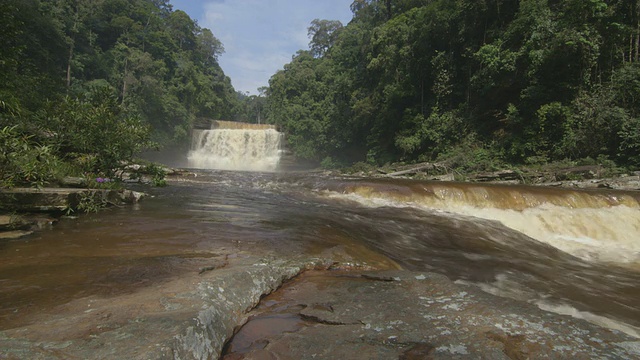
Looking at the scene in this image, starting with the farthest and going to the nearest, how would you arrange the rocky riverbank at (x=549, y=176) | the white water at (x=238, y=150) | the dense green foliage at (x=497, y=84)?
the white water at (x=238, y=150), the dense green foliage at (x=497, y=84), the rocky riverbank at (x=549, y=176)

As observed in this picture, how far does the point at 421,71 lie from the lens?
76.0ft

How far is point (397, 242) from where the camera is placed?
19.5ft

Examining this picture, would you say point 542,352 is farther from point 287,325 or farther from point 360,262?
point 360,262

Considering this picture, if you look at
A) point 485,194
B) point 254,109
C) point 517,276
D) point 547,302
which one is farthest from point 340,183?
point 254,109

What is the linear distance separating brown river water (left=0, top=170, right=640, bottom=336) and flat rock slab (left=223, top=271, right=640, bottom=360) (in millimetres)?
1225

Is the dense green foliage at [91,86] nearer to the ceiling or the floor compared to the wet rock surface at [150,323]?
nearer to the ceiling

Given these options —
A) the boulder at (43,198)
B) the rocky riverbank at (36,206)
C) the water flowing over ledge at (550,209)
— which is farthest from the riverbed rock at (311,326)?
the water flowing over ledge at (550,209)

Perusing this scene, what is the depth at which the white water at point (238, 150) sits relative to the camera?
1335 inches

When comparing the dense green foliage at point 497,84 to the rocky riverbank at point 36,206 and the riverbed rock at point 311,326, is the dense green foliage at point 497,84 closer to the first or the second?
the riverbed rock at point 311,326

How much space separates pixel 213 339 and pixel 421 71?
79.7 ft

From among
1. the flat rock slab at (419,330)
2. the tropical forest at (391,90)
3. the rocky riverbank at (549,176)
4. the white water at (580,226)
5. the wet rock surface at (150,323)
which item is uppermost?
the tropical forest at (391,90)

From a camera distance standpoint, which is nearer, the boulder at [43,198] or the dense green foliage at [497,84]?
the boulder at [43,198]

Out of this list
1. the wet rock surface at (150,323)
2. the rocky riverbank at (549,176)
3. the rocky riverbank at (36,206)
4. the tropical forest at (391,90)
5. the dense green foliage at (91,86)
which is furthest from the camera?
the rocky riverbank at (549,176)

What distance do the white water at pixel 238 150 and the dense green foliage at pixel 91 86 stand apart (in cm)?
433
